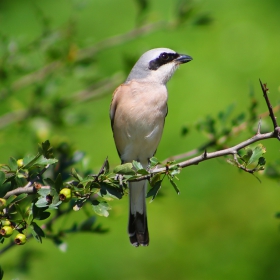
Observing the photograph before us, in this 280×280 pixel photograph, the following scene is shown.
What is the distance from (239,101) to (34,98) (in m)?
3.47

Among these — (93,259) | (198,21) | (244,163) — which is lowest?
(93,259)

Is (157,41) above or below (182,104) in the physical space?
above

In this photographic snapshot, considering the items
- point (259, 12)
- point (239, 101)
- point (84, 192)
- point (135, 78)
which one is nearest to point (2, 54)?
point (135, 78)

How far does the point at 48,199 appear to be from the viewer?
2219 mm

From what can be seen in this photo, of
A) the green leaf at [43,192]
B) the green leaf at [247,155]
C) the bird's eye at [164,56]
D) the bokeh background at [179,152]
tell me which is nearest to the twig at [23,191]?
the green leaf at [43,192]

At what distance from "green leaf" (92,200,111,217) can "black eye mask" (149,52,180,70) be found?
5.55ft

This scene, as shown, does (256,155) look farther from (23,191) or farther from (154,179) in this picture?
(23,191)

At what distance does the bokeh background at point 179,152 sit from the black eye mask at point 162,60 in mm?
134

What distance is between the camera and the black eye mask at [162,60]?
3.80 m

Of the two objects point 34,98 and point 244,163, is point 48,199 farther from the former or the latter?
point 34,98

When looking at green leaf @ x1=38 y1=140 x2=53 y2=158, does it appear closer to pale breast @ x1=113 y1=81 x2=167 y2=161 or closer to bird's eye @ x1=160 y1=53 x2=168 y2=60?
pale breast @ x1=113 y1=81 x2=167 y2=161

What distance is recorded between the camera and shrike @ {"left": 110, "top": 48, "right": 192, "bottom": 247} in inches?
138

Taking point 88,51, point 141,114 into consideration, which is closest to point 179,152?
point 88,51

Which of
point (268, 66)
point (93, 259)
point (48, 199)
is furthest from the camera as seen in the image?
point (268, 66)
